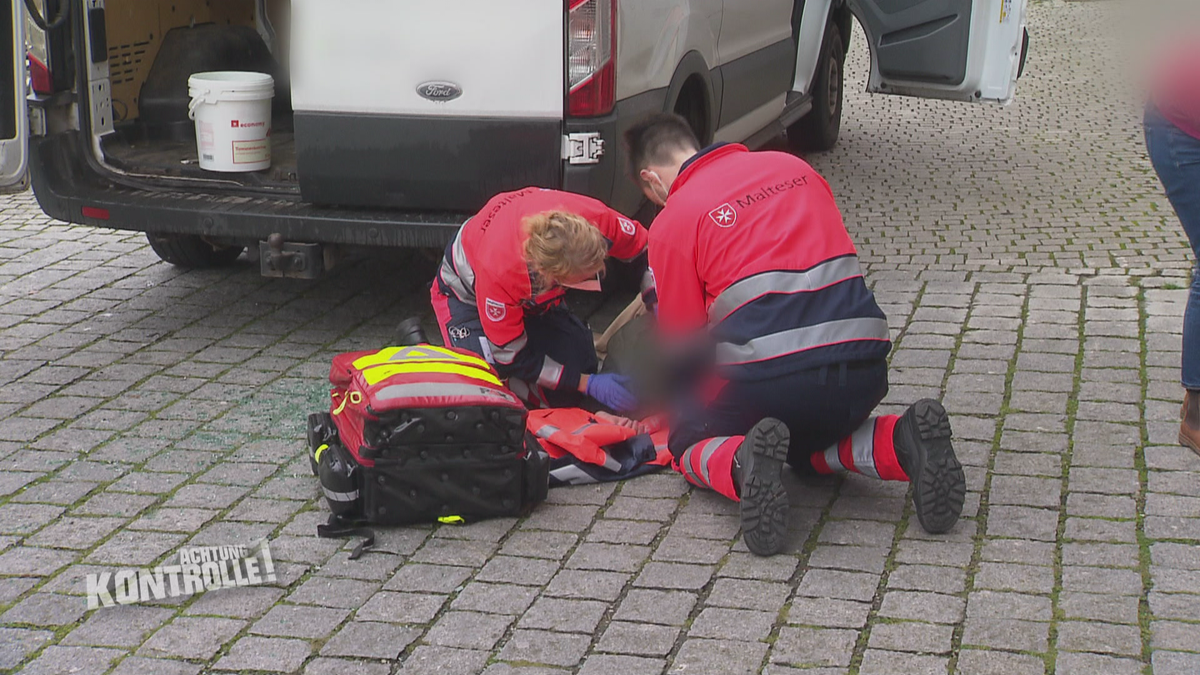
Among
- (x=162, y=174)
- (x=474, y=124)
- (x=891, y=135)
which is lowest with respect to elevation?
(x=891, y=135)

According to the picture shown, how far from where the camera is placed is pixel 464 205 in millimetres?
5086

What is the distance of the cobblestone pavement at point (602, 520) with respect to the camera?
3.26 m

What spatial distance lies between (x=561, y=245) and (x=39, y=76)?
2522 millimetres

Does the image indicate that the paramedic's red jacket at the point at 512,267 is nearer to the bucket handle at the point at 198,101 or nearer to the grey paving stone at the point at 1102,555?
the bucket handle at the point at 198,101

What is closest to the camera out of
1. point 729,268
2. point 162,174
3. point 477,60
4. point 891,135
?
point 729,268

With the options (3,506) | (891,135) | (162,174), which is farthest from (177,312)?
(891,135)

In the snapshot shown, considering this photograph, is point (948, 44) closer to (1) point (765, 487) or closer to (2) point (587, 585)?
(1) point (765, 487)

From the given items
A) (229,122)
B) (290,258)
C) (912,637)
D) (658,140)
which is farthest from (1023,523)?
(229,122)

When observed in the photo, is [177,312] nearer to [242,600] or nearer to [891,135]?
[242,600]

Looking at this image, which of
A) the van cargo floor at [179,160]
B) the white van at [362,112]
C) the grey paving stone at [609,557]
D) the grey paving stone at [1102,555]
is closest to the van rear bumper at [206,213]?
the white van at [362,112]

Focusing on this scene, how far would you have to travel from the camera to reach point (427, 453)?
389cm

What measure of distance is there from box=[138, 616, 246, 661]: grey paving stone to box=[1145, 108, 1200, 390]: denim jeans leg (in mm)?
2981

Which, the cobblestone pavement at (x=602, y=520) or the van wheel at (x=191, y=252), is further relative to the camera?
the van wheel at (x=191, y=252)

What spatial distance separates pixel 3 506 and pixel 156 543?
59 cm
